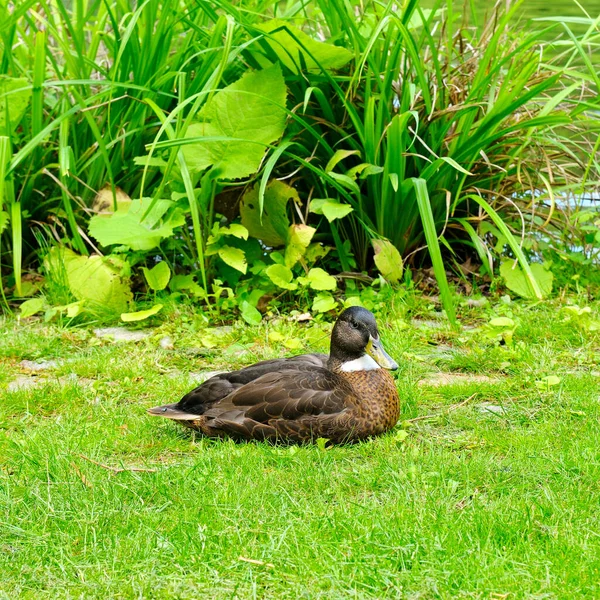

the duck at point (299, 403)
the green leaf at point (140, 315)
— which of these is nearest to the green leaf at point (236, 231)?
the green leaf at point (140, 315)

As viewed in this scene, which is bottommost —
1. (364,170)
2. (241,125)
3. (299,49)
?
(364,170)

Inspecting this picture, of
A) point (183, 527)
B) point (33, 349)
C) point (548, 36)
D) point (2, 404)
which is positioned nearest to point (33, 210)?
point (33, 349)

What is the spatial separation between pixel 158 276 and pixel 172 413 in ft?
5.39

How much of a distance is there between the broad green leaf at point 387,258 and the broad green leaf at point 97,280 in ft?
4.35

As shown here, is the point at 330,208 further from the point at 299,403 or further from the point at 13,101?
the point at 13,101

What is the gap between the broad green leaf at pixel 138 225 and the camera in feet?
16.5

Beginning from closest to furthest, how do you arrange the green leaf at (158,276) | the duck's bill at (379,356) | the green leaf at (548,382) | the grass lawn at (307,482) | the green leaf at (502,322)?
the grass lawn at (307,482), the duck's bill at (379,356), the green leaf at (548,382), the green leaf at (502,322), the green leaf at (158,276)

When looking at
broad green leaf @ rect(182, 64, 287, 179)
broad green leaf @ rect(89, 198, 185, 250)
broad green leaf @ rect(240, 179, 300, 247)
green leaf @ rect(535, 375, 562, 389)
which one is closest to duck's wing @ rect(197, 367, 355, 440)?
green leaf @ rect(535, 375, 562, 389)

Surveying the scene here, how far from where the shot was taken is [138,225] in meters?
5.09

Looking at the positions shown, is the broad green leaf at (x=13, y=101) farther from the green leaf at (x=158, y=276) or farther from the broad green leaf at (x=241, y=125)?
the green leaf at (x=158, y=276)

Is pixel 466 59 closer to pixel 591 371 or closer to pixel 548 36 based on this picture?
pixel 591 371

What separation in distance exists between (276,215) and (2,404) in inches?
73.9

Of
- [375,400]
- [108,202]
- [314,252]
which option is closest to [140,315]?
[108,202]

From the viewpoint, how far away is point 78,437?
3.76 metres
